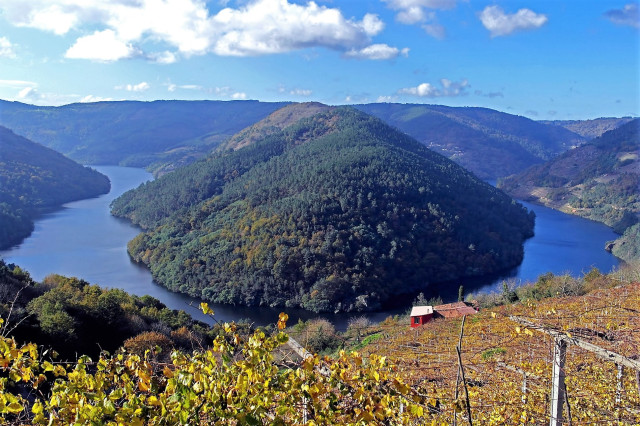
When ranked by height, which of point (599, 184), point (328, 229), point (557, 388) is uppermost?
point (557, 388)

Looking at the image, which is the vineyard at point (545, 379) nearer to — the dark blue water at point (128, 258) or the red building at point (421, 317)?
the red building at point (421, 317)

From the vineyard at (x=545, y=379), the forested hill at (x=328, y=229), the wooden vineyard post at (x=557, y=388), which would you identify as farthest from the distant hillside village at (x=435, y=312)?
the wooden vineyard post at (x=557, y=388)

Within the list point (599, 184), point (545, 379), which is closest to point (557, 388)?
point (545, 379)

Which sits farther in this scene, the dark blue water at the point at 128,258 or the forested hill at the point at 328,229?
the forested hill at the point at 328,229

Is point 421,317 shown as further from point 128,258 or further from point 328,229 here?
point 128,258

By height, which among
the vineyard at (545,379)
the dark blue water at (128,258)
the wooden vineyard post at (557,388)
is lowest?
the dark blue water at (128,258)
